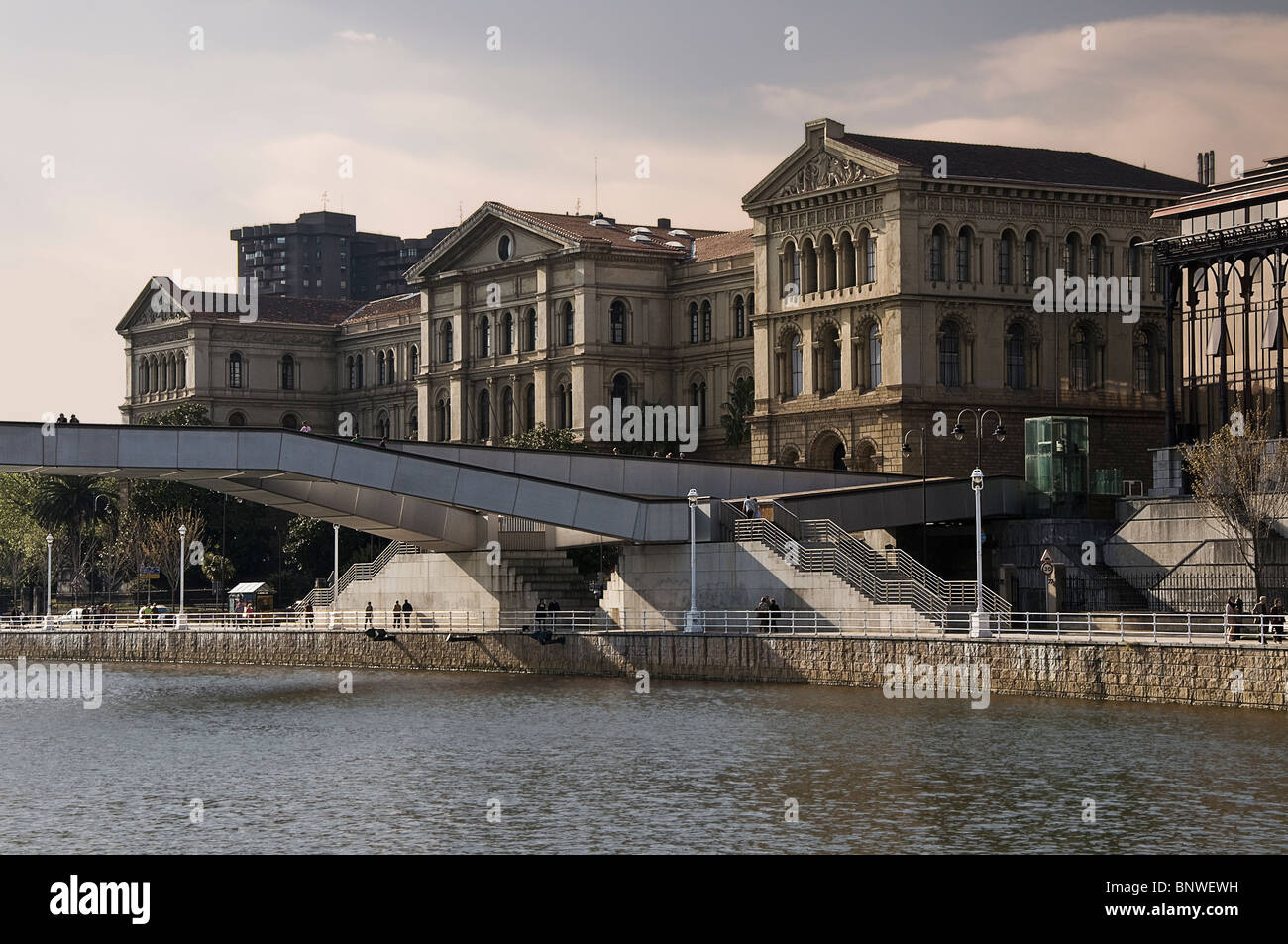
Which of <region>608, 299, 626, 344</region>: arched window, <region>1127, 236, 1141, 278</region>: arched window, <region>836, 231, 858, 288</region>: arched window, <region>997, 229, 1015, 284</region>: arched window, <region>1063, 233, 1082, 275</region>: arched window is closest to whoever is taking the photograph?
<region>997, 229, 1015, 284</region>: arched window

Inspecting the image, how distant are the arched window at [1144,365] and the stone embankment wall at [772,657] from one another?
43.4 m

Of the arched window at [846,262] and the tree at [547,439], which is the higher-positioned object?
the arched window at [846,262]

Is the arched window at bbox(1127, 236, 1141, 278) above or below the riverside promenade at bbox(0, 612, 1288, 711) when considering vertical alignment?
above

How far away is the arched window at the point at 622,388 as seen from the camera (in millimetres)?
126875

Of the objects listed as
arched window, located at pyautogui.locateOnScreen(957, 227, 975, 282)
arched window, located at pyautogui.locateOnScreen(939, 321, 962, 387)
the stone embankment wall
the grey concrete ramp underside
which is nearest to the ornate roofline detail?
arched window, located at pyautogui.locateOnScreen(957, 227, 975, 282)

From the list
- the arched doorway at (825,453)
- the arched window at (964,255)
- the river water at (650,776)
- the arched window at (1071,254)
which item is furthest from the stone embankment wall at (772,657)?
the arched window at (1071,254)

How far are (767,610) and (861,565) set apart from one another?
174 inches

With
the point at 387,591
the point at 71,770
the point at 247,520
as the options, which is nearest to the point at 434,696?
the point at 71,770

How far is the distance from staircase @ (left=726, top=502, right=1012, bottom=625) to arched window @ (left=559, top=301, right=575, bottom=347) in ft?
180

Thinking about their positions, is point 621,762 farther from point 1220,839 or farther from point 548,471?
point 548,471

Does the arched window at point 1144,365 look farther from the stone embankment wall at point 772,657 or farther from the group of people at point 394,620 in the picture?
the stone embankment wall at point 772,657

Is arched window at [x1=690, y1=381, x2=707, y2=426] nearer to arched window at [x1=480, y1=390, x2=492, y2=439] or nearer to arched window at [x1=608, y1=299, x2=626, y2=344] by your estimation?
arched window at [x1=608, y1=299, x2=626, y2=344]

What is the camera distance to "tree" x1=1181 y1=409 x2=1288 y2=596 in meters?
67.2
